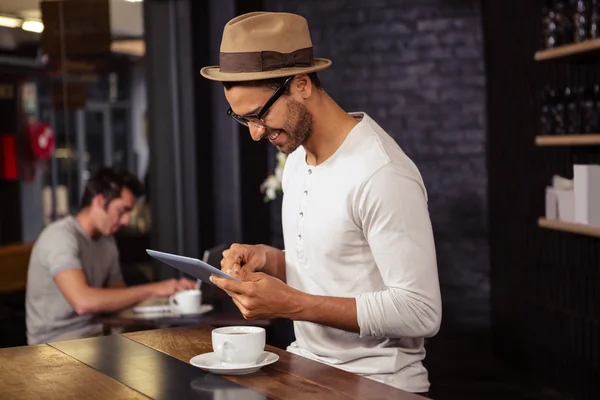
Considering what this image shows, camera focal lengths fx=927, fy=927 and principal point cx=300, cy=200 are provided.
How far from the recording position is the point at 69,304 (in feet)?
13.1

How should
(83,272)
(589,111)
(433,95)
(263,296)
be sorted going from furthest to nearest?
1. (433,95)
2. (589,111)
3. (83,272)
4. (263,296)

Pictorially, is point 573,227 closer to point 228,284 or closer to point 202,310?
point 202,310

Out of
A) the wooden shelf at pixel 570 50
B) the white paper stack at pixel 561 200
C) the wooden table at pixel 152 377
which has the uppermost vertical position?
the wooden shelf at pixel 570 50

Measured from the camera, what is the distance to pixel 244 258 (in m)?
2.40

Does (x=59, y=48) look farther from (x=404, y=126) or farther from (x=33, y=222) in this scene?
(x=404, y=126)

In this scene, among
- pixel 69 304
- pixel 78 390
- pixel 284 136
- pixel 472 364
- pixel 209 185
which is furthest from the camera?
pixel 209 185

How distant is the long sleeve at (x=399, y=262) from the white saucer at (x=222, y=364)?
9.9 inches

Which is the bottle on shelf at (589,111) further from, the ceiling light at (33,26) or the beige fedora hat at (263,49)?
→ the ceiling light at (33,26)

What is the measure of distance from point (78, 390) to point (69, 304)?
2.27 metres

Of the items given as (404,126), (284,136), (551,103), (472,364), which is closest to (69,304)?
(284,136)

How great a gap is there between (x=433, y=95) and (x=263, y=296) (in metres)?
4.82

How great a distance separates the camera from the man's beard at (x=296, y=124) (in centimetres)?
228

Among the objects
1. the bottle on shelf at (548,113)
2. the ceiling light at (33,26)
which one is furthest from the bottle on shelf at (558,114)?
the ceiling light at (33,26)

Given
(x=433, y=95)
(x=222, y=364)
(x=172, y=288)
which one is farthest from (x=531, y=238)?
(x=222, y=364)
